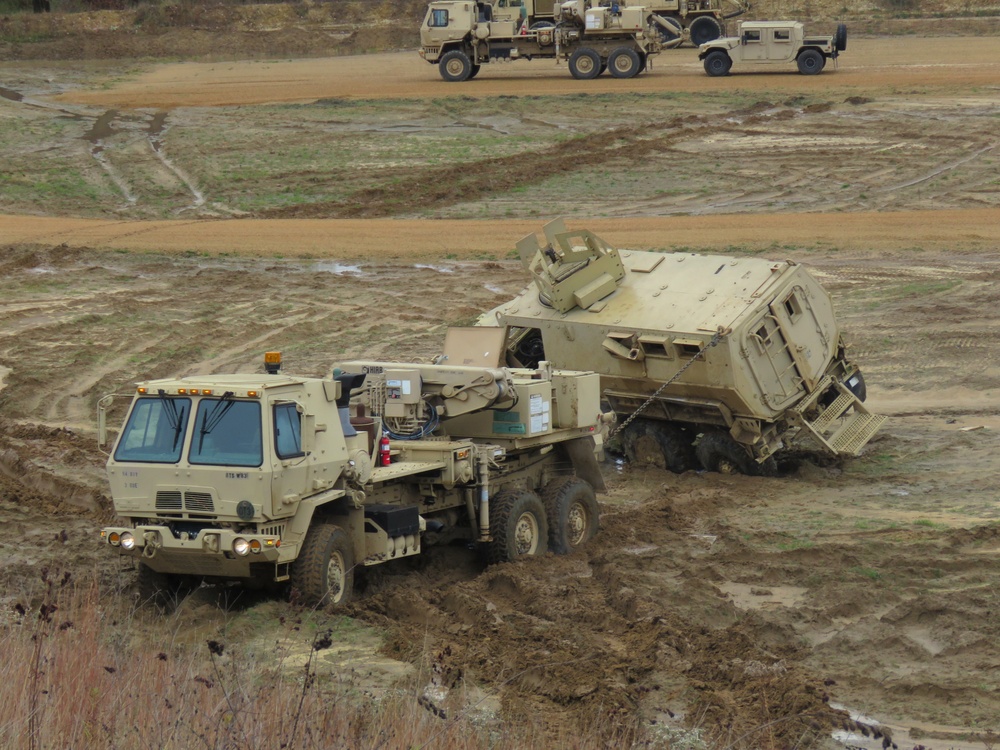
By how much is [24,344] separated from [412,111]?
21.1 metres

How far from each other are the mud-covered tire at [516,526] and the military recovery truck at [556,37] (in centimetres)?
3337

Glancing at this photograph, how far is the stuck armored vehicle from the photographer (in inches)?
1726

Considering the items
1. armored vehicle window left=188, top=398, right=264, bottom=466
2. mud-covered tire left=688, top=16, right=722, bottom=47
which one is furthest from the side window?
mud-covered tire left=688, top=16, right=722, bottom=47

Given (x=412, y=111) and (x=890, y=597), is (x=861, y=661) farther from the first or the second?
(x=412, y=111)

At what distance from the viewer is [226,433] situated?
35.8ft

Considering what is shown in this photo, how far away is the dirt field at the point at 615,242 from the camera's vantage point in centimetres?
1046

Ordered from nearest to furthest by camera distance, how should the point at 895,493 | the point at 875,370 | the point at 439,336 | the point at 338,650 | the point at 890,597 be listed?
the point at 338,650 < the point at 890,597 < the point at 895,493 < the point at 875,370 < the point at 439,336

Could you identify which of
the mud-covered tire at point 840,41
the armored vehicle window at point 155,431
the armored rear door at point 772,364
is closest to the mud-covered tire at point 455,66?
the mud-covered tire at point 840,41

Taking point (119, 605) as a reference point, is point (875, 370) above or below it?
below

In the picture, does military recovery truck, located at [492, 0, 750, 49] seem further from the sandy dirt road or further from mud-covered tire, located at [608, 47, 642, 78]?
mud-covered tire, located at [608, 47, 642, 78]

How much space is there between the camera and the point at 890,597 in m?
11.9

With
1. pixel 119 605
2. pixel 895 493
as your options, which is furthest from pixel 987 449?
pixel 119 605

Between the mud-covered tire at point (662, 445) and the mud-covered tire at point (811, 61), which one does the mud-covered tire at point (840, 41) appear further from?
the mud-covered tire at point (662, 445)

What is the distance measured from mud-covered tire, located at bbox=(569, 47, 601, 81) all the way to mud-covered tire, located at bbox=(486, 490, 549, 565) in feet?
112
